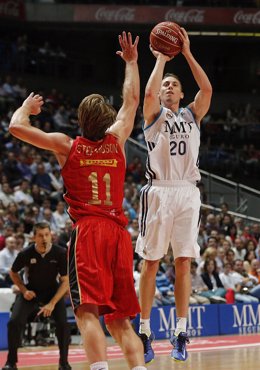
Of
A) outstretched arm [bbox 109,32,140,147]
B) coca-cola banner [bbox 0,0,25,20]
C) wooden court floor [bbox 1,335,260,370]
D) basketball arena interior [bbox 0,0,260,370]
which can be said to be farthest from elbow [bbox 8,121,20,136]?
coca-cola banner [bbox 0,0,25,20]

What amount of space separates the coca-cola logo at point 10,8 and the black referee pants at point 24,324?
20.0m

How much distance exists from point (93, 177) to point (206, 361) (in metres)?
6.18

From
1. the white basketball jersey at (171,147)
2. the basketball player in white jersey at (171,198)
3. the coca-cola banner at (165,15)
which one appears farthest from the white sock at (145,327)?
the coca-cola banner at (165,15)

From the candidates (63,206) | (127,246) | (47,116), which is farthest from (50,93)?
(127,246)

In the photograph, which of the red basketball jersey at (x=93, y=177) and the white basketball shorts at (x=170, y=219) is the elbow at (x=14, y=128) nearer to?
the red basketball jersey at (x=93, y=177)

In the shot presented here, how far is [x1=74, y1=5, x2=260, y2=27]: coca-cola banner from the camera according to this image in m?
30.9

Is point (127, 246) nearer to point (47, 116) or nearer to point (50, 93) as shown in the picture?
point (47, 116)

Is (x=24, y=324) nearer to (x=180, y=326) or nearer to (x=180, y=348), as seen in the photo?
(x=180, y=326)

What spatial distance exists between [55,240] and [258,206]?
10.3 metres

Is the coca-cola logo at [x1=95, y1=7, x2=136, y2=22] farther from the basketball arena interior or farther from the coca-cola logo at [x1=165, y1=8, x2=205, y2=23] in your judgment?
the coca-cola logo at [x1=165, y1=8, x2=205, y2=23]

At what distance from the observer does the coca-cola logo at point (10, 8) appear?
Result: 30.5 m

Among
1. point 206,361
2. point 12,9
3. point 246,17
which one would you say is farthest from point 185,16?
point 206,361

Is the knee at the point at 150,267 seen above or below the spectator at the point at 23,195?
below

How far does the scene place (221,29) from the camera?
32.1 m
